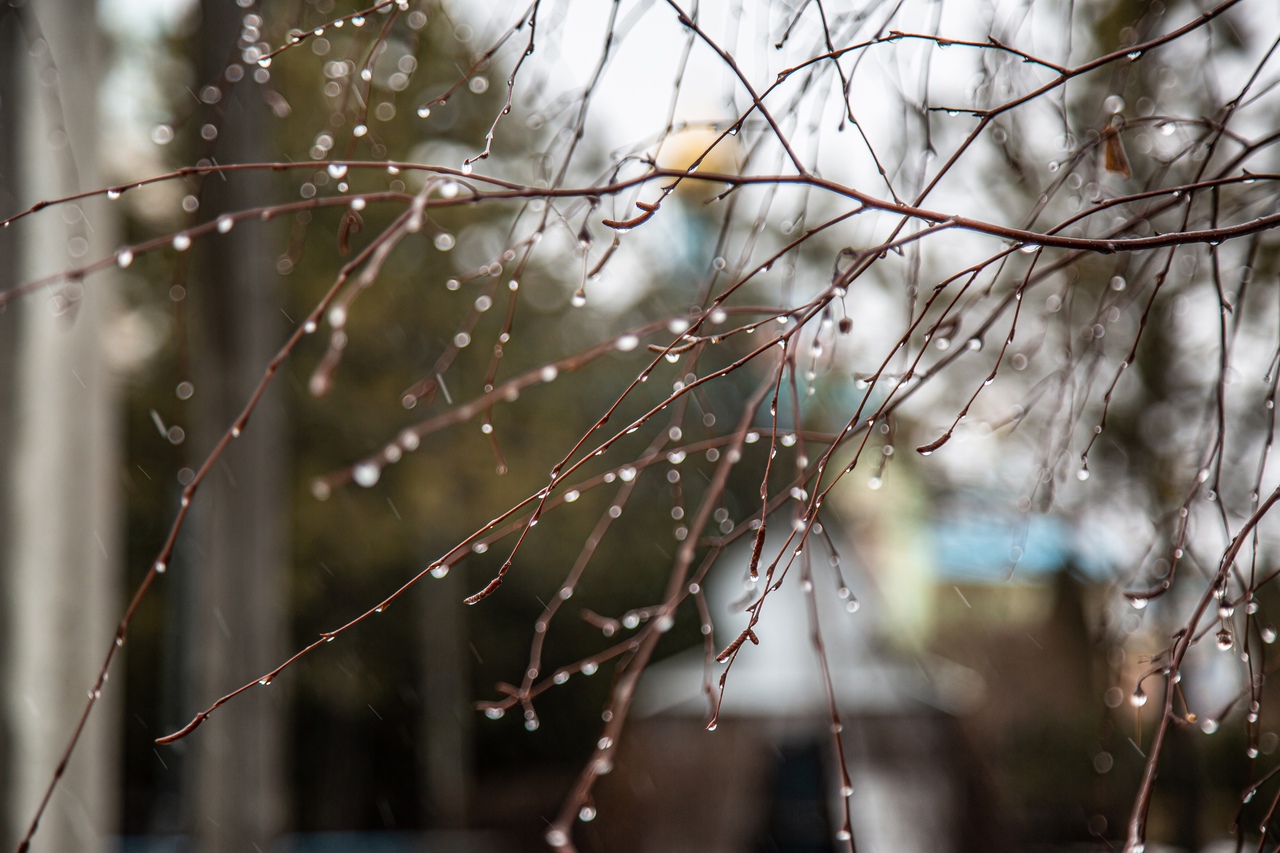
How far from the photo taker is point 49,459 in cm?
156

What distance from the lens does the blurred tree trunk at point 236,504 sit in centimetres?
237

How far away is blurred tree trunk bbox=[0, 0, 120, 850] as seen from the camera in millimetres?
1490

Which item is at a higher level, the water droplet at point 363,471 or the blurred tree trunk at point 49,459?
the blurred tree trunk at point 49,459

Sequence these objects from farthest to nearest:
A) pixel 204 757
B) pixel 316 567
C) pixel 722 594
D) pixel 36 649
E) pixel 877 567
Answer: pixel 877 567
pixel 316 567
pixel 722 594
pixel 204 757
pixel 36 649

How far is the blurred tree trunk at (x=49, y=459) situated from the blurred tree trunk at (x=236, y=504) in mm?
697

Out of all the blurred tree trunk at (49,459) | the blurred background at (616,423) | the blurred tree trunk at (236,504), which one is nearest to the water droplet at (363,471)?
the blurred background at (616,423)

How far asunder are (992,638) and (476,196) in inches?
252

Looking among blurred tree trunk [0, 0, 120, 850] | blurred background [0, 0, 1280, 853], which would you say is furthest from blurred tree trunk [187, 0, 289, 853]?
blurred tree trunk [0, 0, 120, 850]

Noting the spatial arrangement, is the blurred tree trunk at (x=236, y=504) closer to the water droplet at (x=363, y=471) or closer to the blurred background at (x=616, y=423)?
the blurred background at (x=616, y=423)

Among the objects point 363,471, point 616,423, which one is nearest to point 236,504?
point 363,471

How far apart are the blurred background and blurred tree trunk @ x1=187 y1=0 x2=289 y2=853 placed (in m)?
0.01

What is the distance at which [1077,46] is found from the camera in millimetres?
3646

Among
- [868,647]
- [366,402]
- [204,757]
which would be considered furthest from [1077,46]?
[366,402]

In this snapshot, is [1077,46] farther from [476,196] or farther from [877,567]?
[877,567]
